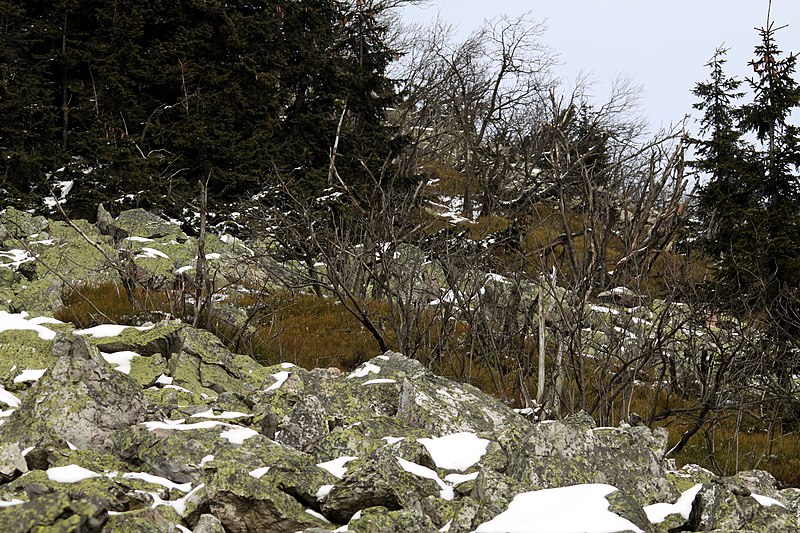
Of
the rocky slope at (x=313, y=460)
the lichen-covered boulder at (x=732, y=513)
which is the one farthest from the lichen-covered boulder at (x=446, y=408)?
the lichen-covered boulder at (x=732, y=513)

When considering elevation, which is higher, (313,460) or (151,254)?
(313,460)

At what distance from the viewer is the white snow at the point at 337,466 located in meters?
3.31

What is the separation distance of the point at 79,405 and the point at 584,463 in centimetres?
268

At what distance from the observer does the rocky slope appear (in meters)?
2.73

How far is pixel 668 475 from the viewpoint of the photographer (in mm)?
3943

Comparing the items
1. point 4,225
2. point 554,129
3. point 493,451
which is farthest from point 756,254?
point 4,225

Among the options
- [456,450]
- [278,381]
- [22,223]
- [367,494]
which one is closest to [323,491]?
[367,494]

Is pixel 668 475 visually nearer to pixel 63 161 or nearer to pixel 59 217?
pixel 59 217

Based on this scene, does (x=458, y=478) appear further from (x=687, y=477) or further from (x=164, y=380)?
(x=164, y=380)

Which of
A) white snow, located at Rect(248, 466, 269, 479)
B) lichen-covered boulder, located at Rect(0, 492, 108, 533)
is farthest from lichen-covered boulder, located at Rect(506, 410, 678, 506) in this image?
lichen-covered boulder, located at Rect(0, 492, 108, 533)

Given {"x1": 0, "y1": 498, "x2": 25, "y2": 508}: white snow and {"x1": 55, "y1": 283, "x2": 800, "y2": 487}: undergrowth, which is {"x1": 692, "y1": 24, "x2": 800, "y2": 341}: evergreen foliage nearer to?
{"x1": 55, "y1": 283, "x2": 800, "y2": 487}: undergrowth

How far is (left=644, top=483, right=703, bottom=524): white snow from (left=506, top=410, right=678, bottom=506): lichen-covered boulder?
0.58ft

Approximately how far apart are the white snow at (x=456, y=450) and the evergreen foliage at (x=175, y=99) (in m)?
11.1

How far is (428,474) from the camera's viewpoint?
3.26 metres
